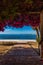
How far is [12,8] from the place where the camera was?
8.24 feet

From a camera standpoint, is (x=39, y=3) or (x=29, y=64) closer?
(x=39, y=3)

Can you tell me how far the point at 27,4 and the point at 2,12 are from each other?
350 millimetres

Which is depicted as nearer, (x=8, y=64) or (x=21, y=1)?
(x=21, y=1)

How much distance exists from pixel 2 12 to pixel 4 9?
0.05m

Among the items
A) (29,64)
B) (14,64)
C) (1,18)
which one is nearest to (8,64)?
(14,64)

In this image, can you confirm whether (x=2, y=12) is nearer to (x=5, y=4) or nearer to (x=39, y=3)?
(x=5, y=4)

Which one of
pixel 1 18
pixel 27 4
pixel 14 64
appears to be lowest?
pixel 14 64

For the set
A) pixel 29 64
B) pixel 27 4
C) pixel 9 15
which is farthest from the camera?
pixel 29 64

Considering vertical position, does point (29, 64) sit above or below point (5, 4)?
below

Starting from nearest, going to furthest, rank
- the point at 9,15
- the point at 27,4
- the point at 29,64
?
the point at 27,4 → the point at 9,15 → the point at 29,64

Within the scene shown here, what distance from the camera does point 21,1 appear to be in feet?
8.17

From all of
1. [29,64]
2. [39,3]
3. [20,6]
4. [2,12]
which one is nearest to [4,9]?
[2,12]

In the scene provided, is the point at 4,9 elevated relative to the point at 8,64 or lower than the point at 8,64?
elevated

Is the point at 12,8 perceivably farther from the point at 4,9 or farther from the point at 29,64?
the point at 29,64
